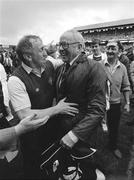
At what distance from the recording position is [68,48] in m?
1.91

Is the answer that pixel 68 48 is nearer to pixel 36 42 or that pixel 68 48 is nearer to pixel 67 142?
pixel 36 42

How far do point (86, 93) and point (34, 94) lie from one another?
53cm

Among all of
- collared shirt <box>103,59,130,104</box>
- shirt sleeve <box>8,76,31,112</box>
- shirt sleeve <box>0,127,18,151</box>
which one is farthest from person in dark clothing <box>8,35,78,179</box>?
collared shirt <box>103,59,130,104</box>

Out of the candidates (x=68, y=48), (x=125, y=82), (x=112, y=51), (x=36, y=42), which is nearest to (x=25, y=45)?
(x=36, y=42)

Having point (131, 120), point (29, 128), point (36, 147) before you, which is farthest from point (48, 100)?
point (131, 120)

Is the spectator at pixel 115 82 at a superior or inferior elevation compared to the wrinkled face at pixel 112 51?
inferior

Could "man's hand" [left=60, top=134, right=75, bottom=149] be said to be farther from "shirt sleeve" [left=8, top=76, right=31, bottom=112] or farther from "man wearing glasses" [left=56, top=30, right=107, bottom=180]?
"shirt sleeve" [left=8, top=76, right=31, bottom=112]

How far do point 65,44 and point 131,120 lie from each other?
3.91 meters

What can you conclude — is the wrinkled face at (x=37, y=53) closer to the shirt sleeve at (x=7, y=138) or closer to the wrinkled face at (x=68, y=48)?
the wrinkled face at (x=68, y=48)

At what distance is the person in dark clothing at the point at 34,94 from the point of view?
1.90m

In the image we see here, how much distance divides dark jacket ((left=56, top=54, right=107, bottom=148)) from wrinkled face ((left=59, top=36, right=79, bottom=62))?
0.09 m

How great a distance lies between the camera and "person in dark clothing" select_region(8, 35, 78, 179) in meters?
1.90

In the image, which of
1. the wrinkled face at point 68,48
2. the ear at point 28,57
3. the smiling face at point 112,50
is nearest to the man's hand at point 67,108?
the wrinkled face at point 68,48

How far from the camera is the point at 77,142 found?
6.14ft
